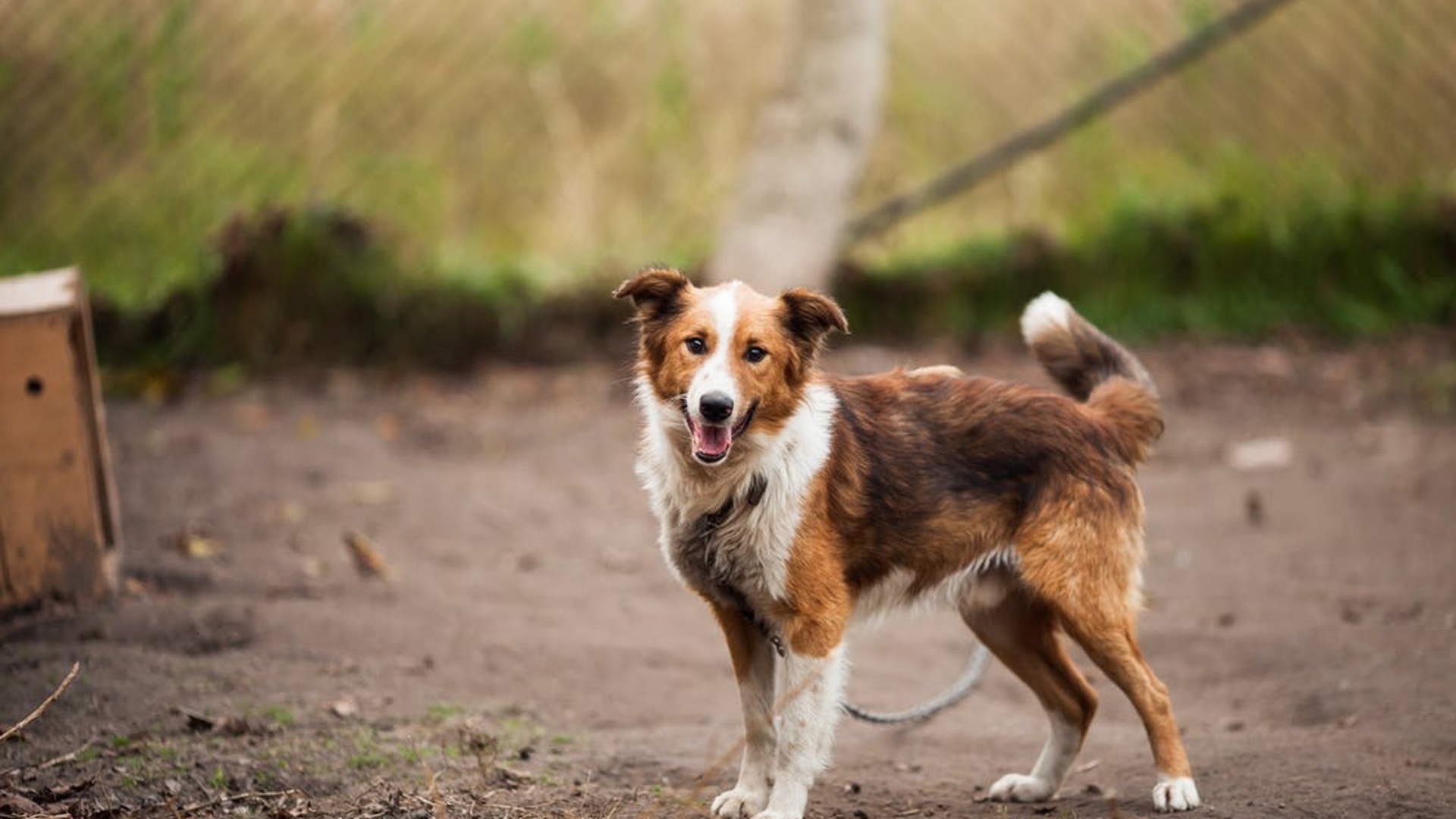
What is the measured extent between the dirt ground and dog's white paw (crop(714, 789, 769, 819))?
15cm

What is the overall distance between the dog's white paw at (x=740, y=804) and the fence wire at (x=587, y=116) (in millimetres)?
6579

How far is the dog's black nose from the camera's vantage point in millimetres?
4297

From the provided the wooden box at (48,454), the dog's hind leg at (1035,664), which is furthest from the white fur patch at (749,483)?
the wooden box at (48,454)

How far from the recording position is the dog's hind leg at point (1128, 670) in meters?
4.68

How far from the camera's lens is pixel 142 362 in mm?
10562

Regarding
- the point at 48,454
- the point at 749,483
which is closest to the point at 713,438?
the point at 749,483

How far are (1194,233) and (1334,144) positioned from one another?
1.32 meters

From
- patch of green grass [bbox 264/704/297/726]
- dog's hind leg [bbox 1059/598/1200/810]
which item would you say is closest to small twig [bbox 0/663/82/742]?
patch of green grass [bbox 264/704/297/726]

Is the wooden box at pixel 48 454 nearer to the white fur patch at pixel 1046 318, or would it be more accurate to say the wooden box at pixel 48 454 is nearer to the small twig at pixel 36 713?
the small twig at pixel 36 713

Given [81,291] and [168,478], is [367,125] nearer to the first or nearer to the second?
[168,478]

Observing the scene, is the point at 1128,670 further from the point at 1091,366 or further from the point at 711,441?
the point at 711,441

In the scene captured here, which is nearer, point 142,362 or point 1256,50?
point 142,362

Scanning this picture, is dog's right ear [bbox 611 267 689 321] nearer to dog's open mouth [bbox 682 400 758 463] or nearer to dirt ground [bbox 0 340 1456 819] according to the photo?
dog's open mouth [bbox 682 400 758 463]

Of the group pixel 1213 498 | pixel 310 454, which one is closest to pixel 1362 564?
pixel 1213 498
